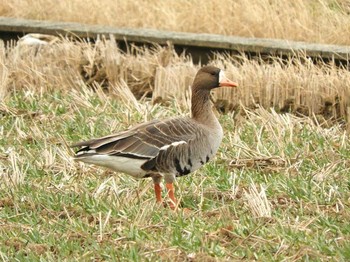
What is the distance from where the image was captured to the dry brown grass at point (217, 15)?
476 inches

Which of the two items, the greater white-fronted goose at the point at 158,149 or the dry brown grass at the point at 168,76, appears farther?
the dry brown grass at the point at 168,76

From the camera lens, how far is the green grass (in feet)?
19.7

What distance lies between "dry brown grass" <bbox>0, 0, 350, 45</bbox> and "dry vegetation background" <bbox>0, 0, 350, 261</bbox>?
18mm

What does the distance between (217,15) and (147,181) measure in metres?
5.61

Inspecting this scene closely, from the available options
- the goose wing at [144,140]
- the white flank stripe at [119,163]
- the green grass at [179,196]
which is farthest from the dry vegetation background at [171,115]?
the goose wing at [144,140]

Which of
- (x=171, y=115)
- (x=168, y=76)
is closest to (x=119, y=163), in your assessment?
(x=171, y=115)

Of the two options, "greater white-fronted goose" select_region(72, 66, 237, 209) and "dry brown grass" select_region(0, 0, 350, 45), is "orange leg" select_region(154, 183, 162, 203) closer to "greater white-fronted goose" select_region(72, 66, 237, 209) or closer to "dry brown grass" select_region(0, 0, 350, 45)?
"greater white-fronted goose" select_region(72, 66, 237, 209)

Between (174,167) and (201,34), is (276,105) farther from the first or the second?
(174,167)

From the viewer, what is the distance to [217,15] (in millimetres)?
12836

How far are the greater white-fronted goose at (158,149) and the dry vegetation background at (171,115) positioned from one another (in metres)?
0.21

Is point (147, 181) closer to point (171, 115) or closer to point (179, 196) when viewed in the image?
point (179, 196)

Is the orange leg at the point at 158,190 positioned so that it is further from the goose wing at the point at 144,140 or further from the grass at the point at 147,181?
the goose wing at the point at 144,140

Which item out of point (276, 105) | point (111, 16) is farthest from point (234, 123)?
point (111, 16)

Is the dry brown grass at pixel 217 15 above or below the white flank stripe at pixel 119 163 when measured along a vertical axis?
below
